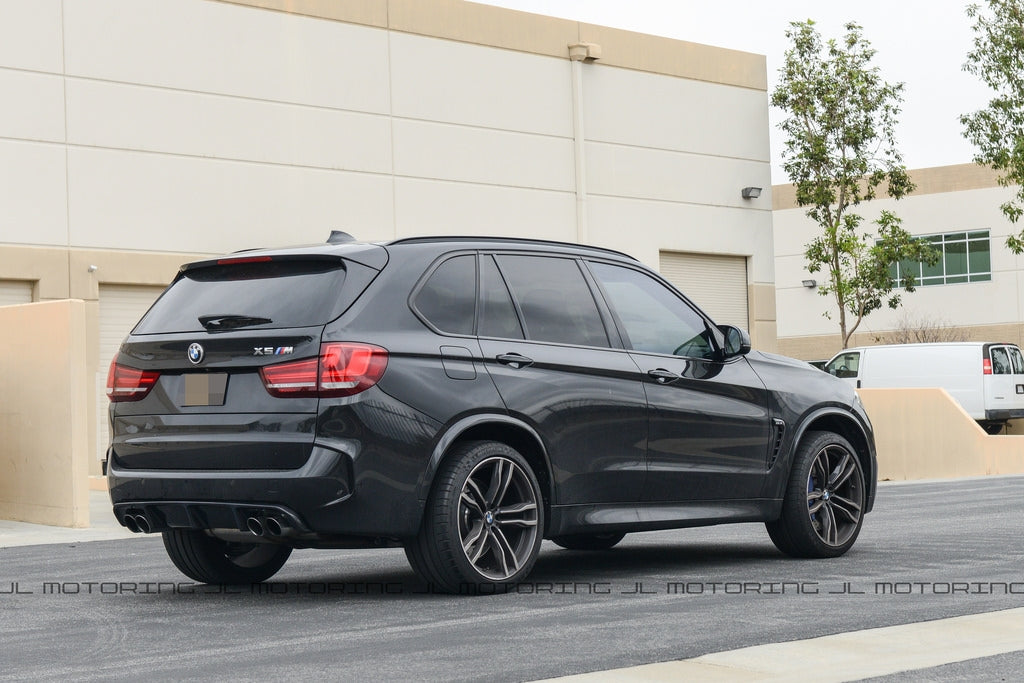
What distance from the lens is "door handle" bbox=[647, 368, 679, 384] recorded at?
28.2 ft

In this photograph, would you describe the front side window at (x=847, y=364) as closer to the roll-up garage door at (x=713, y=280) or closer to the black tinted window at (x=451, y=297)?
the roll-up garage door at (x=713, y=280)

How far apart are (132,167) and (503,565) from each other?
50.4ft

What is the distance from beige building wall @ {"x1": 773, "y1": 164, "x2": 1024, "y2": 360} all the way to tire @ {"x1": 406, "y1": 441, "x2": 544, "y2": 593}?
4799 centimetres

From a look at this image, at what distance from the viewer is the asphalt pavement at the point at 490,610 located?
19.2ft

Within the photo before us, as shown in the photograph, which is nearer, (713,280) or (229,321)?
(229,321)

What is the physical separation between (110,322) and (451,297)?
569 inches

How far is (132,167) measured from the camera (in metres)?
21.8

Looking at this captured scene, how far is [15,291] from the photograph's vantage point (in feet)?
67.2

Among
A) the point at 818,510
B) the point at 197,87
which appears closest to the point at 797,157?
the point at 197,87

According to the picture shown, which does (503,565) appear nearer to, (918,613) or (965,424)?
(918,613)

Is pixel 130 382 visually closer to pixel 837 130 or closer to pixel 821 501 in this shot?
pixel 821 501

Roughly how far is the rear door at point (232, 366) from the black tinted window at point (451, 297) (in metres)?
0.37

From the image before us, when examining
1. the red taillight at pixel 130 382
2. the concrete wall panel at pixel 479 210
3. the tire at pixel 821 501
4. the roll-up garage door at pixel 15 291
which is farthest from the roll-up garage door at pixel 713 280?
the red taillight at pixel 130 382

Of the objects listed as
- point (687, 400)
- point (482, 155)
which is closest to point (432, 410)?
point (687, 400)
